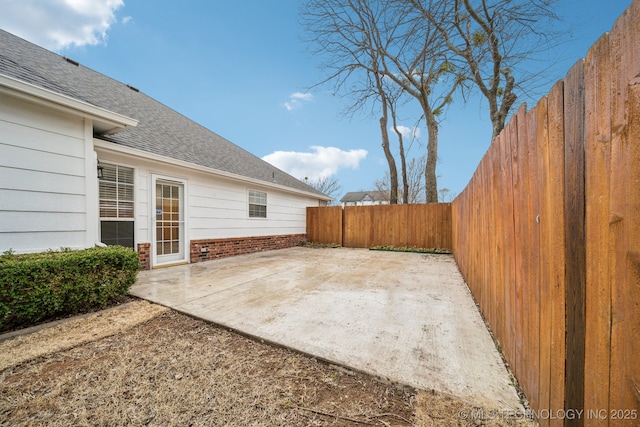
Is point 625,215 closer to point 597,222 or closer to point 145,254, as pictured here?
point 597,222

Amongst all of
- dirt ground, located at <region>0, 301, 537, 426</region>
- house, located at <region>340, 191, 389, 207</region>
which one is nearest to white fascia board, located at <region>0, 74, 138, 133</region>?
dirt ground, located at <region>0, 301, 537, 426</region>

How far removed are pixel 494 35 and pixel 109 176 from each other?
11.5m

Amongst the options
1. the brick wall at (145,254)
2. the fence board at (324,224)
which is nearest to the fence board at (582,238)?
the brick wall at (145,254)

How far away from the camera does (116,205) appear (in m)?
4.79

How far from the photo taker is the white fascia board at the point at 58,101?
3010mm

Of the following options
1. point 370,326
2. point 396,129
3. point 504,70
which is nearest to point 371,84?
point 396,129

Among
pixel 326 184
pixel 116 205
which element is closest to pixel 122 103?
pixel 116 205

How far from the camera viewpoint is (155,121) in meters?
7.18

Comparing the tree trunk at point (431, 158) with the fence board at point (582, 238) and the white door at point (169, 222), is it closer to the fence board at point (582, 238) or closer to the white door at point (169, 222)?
the white door at point (169, 222)

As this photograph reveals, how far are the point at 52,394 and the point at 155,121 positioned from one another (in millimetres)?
7496

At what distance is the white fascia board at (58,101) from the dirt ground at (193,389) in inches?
118

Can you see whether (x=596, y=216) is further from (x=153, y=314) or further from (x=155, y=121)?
(x=155, y=121)

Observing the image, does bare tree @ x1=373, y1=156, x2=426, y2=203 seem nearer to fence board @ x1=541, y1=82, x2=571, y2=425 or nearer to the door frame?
the door frame

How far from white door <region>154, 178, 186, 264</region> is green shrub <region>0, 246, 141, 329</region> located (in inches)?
87.2
